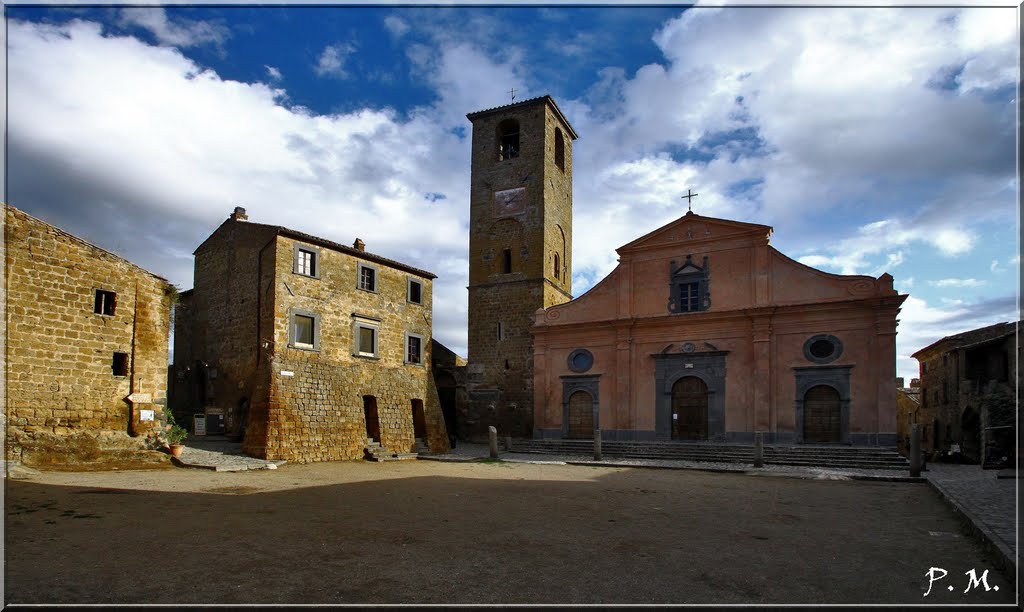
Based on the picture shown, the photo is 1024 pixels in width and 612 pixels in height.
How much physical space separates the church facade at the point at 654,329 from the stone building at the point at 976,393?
3.54 metres

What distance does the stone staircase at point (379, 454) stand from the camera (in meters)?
22.7

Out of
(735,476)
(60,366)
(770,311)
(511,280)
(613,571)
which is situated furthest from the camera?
(511,280)

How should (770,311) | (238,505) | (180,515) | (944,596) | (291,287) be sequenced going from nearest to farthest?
(944,596) → (180,515) → (238,505) → (291,287) → (770,311)

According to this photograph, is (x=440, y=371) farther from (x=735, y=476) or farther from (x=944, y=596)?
(x=944, y=596)

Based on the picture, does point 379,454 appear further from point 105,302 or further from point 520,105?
point 520,105

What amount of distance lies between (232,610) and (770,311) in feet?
75.8

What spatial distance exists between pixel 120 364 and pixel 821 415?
75.9 ft

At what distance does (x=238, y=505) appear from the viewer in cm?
1085

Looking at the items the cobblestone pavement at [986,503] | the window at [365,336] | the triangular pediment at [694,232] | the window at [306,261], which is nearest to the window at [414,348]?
the window at [365,336]

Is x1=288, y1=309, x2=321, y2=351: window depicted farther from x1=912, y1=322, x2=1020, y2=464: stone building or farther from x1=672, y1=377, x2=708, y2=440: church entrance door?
x1=912, y1=322, x2=1020, y2=464: stone building

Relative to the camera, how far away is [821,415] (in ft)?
77.0

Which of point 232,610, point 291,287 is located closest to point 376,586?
point 232,610

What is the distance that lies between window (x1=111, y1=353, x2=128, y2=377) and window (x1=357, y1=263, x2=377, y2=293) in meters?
8.80

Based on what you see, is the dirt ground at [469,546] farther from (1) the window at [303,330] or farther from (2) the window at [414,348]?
(2) the window at [414,348]
